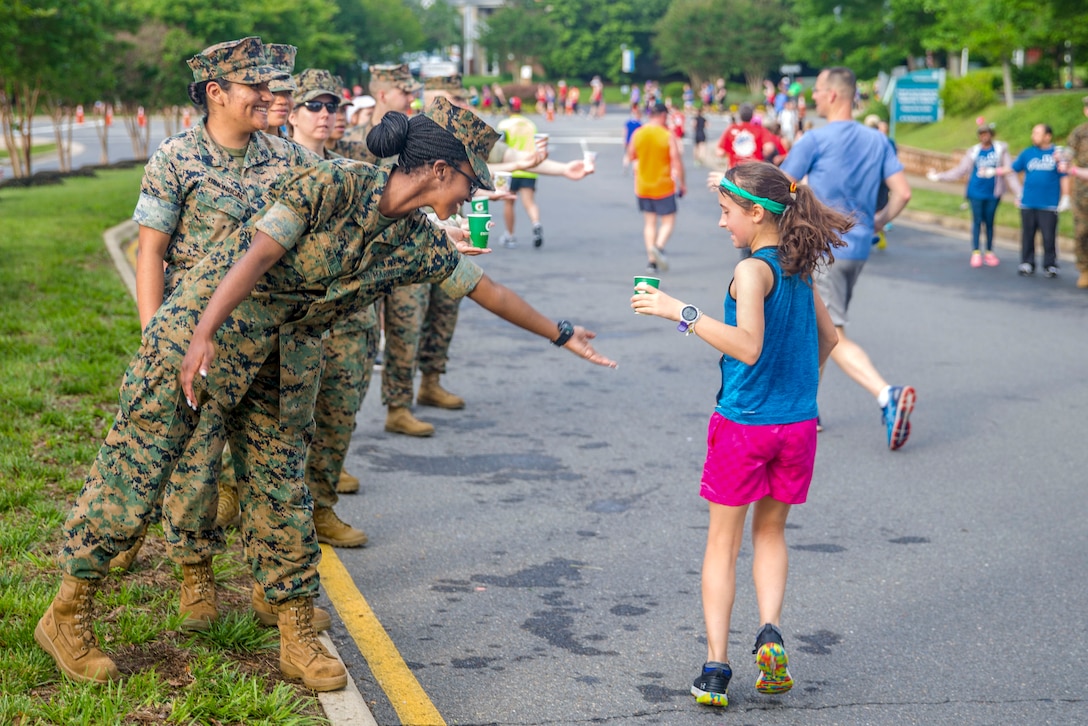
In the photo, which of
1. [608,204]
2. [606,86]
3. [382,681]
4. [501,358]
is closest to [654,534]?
[382,681]

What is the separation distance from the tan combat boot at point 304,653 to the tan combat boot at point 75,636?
54 centimetres

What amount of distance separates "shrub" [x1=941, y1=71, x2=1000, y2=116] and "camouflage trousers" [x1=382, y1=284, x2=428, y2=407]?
104 ft

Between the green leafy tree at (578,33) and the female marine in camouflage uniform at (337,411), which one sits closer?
the female marine in camouflage uniform at (337,411)

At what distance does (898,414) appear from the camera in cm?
745

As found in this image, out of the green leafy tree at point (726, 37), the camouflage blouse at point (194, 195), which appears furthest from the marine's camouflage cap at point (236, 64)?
the green leafy tree at point (726, 37)

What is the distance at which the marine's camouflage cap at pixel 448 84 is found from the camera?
8656 millimetres

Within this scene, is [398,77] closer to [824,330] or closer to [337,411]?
[337,411]

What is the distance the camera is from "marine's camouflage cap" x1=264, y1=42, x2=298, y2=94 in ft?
15.5

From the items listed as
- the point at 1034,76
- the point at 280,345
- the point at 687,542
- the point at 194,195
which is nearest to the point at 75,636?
the point at 280,345

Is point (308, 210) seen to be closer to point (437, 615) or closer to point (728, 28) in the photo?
point (437, 615)

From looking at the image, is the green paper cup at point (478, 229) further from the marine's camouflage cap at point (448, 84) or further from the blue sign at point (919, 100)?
the blue sign at point (919, 100)

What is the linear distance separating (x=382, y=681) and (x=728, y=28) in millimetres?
78617

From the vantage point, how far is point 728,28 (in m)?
78.9

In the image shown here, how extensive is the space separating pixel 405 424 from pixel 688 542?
242 cm
